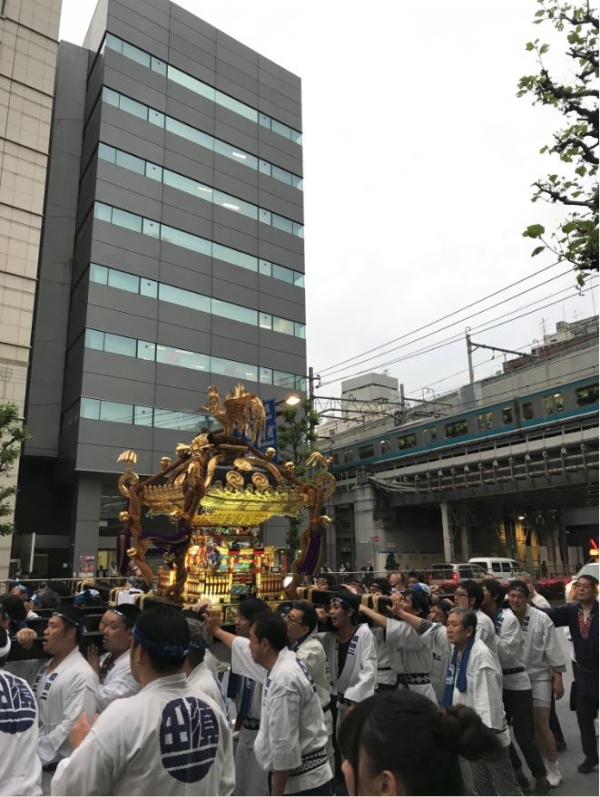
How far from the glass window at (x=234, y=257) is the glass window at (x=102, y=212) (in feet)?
15.2

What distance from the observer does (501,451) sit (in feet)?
80.8

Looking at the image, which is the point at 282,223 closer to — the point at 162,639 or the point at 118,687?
the point at 118,687

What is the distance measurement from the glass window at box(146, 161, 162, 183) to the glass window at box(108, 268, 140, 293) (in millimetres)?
4664

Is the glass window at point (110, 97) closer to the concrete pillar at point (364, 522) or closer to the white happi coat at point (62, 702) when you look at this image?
the concrete pillar at point (364, 522)

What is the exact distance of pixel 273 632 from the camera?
10.5 feet

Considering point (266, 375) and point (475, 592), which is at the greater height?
point (266, 375)

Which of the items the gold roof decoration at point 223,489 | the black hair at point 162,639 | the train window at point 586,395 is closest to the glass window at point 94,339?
the gold roof decoration at point 223,489

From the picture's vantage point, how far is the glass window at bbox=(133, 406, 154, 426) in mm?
21375

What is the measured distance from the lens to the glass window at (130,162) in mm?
22875

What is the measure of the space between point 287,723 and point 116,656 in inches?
55.5

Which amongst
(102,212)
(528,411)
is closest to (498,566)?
(528,411)

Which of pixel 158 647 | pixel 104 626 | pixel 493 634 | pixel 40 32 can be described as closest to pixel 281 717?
pixel 158 647

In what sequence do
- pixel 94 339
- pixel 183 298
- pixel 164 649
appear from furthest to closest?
pixel 183 298, pixel 94 339, pixel 164 649

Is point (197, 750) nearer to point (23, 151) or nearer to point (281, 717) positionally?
point (281, 717)
